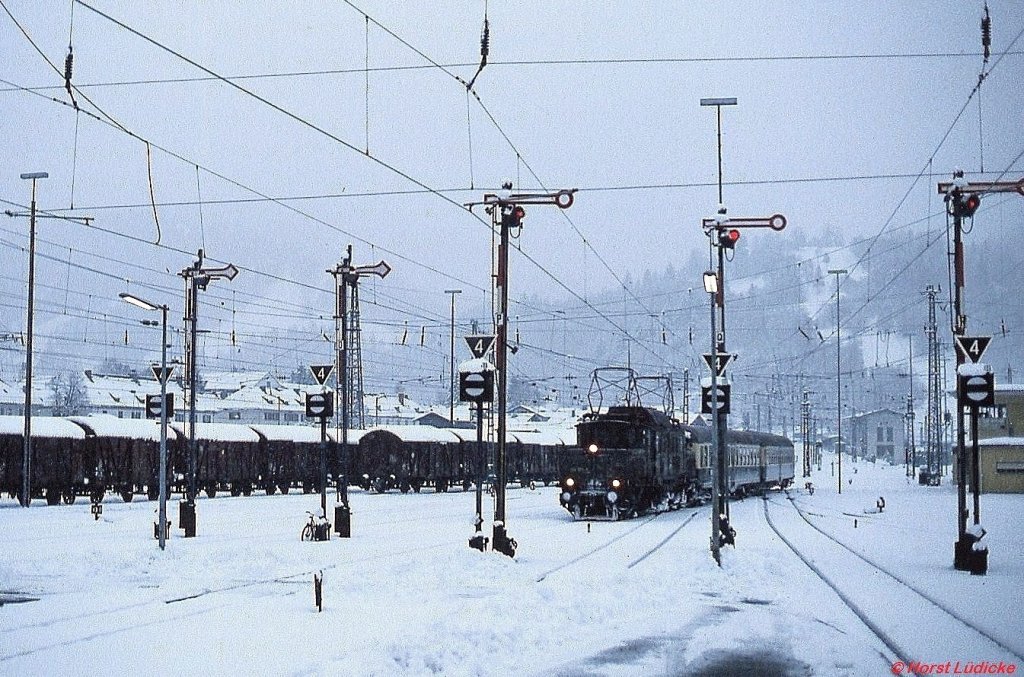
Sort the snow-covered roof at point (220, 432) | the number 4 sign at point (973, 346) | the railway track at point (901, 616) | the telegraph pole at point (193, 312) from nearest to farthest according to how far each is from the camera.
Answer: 1. the railway track at point (901, 616)
2. the number 4 sign at point (973, 346)
3. the telegraph pole at point (193, 312)
4. the snow-covered roof at point (220, 432)

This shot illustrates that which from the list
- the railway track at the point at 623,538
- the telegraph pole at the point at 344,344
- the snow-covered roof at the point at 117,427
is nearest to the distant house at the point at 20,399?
the snow-covered roof at the point at 117,427

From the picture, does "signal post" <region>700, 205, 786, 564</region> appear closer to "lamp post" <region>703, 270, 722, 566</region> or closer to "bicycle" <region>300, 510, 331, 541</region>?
"lamp post" <region>703, 270, 722, 566</region>

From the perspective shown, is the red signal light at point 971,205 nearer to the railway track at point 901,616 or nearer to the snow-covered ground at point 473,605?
the snow-covered ground at point 473,605

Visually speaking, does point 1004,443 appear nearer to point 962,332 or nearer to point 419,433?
point 419,433

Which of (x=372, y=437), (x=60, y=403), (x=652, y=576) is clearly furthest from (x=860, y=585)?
(x=60, y=403)

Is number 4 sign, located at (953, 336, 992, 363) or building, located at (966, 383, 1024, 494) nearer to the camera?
number 4 sign, located at (953, 336, 992, 363)

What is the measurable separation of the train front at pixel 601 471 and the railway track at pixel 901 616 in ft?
41.4

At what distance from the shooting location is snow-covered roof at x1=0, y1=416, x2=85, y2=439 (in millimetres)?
47344

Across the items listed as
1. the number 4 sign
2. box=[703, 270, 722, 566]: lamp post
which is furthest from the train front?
the number 4 sign

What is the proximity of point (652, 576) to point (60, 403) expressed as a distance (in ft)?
388

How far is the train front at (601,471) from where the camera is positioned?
135 feet

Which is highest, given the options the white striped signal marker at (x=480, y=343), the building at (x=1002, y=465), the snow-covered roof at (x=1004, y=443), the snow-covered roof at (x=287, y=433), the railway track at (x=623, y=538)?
the white striped signal marker at (x=480, y=343)

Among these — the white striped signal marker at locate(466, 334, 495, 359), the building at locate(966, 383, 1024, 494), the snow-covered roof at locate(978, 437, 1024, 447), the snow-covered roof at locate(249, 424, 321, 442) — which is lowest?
the building at locate(966, 383, 1024, 494)

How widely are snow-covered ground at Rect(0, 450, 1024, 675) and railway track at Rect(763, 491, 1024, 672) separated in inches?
3.1
